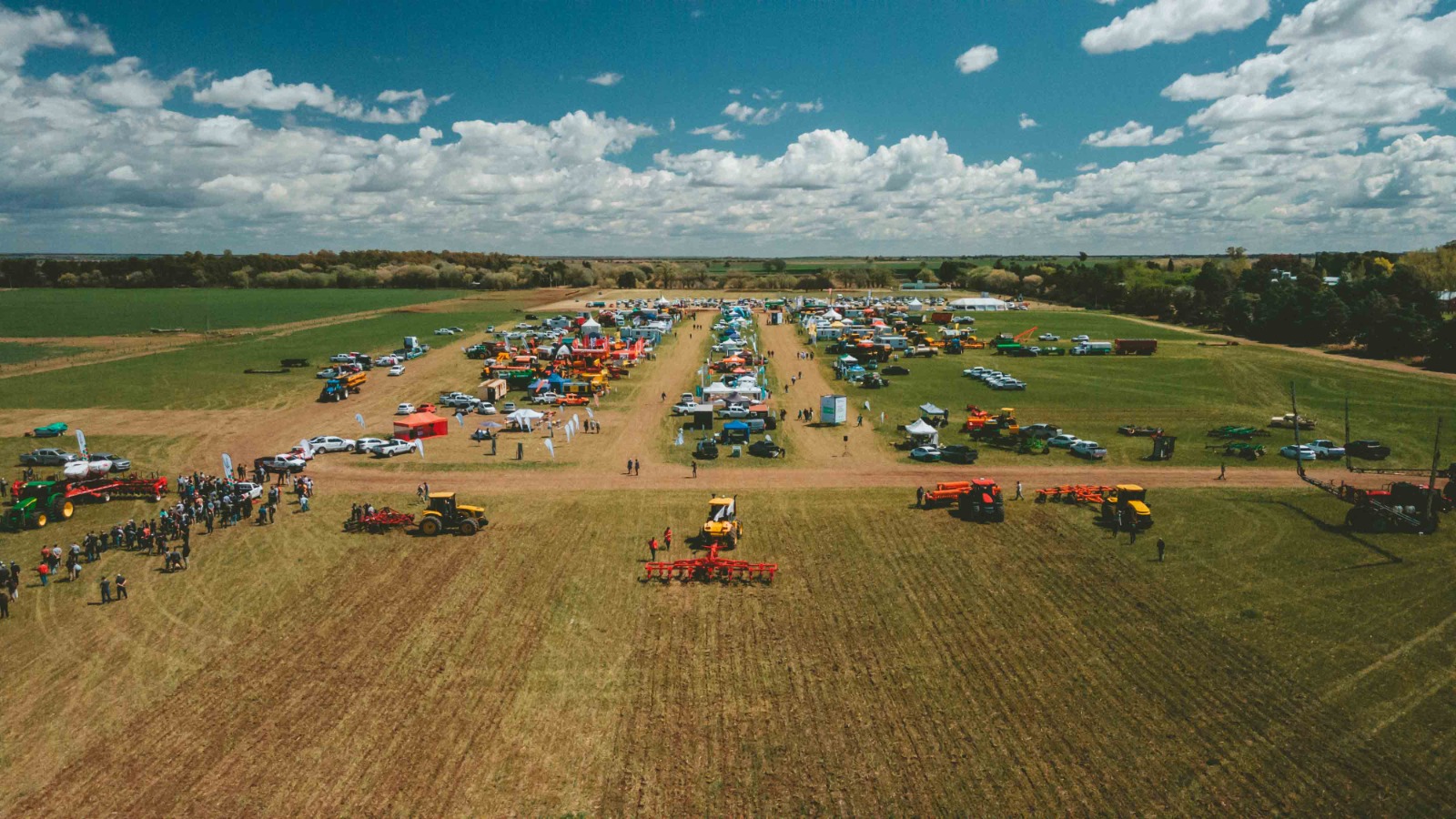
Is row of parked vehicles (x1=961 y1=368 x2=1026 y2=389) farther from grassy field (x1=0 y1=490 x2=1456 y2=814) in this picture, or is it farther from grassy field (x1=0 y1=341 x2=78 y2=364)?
grassy field (x1=0 y1=341 x2=78 y2=364)

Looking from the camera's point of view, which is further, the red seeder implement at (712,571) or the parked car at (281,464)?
the parked car at (281,464)

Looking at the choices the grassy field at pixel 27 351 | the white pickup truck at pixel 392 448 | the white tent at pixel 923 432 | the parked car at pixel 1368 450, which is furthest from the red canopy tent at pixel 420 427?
the grassy field at pixel 27 351

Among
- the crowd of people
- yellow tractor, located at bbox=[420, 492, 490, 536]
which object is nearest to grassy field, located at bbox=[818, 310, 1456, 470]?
yellow tractor, located at bbox=[420, 492, 490, 536]

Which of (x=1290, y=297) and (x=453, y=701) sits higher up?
(x=1290, y=297)

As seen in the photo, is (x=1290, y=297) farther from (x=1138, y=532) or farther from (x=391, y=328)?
(x=391, y=328)

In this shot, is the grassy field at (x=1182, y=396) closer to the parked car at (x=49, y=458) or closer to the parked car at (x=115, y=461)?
the parked car at (x=115, y=461)

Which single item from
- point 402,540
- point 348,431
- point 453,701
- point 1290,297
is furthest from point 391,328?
point 1290,297
